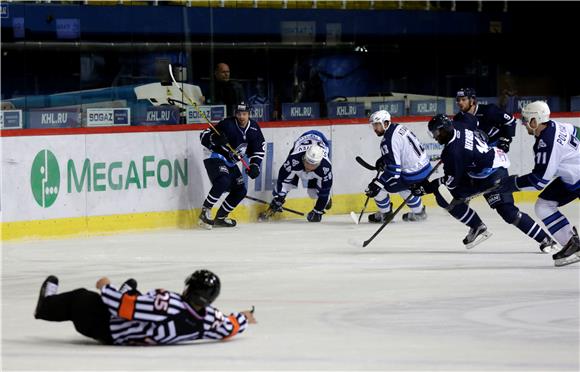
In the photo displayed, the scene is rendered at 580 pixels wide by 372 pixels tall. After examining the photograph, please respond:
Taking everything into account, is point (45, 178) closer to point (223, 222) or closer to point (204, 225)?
point (204, 225)

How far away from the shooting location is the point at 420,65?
16.2m

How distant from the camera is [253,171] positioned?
42.9 feet

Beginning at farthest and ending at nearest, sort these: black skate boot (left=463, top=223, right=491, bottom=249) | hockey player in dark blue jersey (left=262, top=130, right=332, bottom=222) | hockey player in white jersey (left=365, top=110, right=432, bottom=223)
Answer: hockey player in dark blue jersey (left=262, top=130, right=332, bottom=222) < hockey player in white jersey (left=365, top=110, right=432, bottom=223) < black skate boot (left=463, top=223, right=491, bottom=249)

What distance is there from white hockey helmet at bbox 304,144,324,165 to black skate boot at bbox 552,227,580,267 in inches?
137

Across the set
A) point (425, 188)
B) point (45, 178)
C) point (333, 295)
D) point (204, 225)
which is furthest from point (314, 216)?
point (333, 295)

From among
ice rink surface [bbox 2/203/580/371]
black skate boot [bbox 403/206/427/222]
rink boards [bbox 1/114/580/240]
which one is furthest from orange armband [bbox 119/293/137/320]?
black skate boot [bbox 403/206/427/222]

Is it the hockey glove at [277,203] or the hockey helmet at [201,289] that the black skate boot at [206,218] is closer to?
the hockey glove at [277,203]

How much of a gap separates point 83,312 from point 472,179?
4627 millimetres

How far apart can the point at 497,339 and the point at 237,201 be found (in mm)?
5924

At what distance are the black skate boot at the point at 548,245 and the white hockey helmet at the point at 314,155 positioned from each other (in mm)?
3014

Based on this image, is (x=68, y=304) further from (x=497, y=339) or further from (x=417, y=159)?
(x=417, y=159)

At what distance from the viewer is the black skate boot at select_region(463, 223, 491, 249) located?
36.5 ft

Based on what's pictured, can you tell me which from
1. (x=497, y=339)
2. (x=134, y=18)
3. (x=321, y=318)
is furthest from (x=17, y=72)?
(x=497, y=339)

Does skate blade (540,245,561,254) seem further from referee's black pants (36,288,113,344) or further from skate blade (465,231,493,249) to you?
referee's black pants (36,288,113,344)
